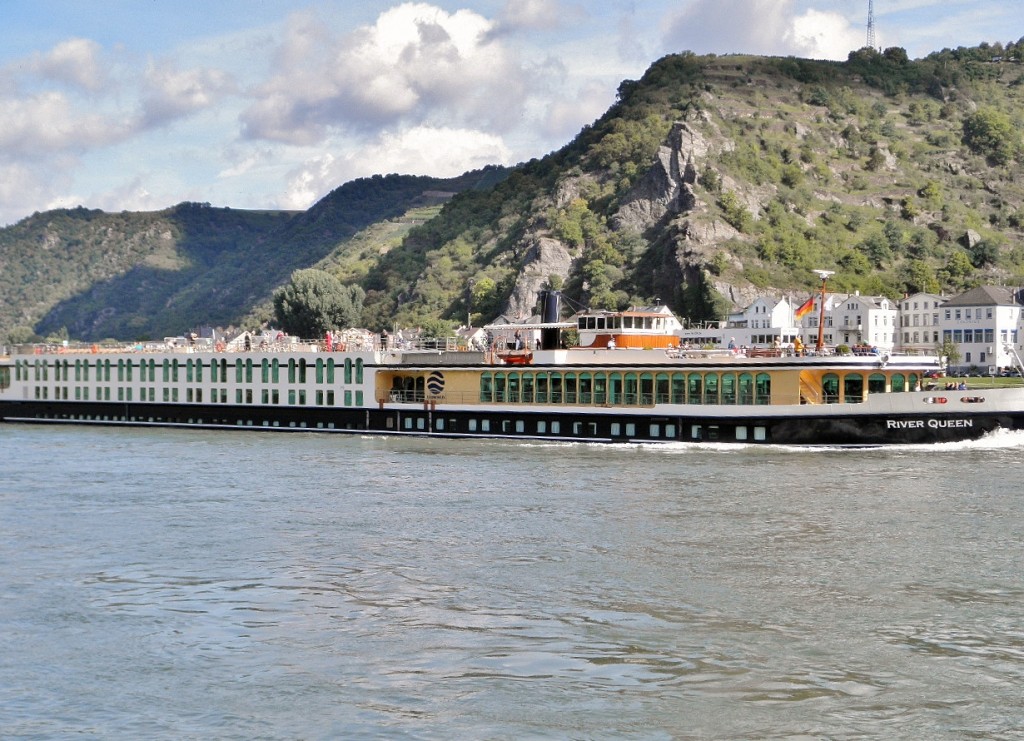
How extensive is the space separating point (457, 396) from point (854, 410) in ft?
60.1

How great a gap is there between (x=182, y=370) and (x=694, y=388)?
97.5ft

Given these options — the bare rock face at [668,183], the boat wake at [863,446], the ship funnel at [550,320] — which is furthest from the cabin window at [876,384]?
the bare rock face at [668,183]

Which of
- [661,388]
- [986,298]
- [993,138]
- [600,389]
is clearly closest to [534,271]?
[986,298]

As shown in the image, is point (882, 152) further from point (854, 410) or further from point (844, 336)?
point (854, 410)

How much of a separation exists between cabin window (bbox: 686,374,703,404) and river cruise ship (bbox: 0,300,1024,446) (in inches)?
2.2

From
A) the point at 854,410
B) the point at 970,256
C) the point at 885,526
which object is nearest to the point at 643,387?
the point at 854,410

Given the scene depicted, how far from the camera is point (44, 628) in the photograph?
2066 centimetres

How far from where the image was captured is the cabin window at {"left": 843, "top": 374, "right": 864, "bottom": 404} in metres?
46.3

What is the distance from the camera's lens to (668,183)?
153m

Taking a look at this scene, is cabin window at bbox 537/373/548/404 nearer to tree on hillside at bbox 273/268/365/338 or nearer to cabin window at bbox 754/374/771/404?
cabin window at bbox 754/374/771/404

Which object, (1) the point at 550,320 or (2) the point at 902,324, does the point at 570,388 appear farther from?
(2) the point at 902,324

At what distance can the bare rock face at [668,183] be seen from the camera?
151125 mm

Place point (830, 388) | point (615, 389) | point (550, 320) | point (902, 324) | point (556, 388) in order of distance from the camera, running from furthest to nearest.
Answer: point (902, 324) < point (550, 320) < point (556, 388) < point (615, 389) < point (830, 388)

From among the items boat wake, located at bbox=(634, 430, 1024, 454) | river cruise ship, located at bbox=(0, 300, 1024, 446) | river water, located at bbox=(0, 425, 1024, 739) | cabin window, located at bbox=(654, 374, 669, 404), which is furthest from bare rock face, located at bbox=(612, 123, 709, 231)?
river water, located at bbox=(0, 425, 1024, 739)
